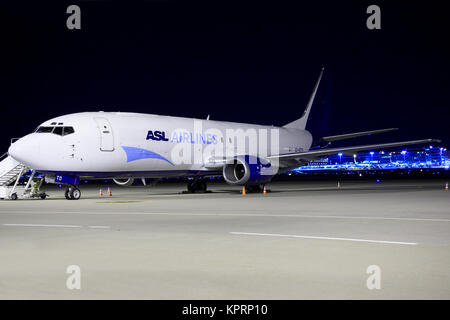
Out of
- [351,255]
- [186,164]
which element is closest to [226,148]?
[186,164]

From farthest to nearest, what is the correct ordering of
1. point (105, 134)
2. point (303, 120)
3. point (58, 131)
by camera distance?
point (303, 120) → point (105, 134) → point (58, 131)

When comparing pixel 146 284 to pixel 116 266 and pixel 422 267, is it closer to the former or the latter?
pixel 116 266

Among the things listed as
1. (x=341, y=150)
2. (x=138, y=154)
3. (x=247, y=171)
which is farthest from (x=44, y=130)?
(x=341, y=150)

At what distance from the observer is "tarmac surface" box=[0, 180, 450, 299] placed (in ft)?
17.9

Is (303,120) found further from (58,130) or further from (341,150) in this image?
(58,130)

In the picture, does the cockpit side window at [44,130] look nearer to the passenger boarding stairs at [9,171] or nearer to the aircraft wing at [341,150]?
the passenger boarding stairs at [9,171]

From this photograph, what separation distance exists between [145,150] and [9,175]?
6.55 meters

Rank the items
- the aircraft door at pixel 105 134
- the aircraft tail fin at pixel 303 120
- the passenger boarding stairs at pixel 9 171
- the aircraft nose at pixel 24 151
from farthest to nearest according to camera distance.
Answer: the aircraft tail fin at pixel 303 120, the passenger boarding stairs at pixel 9 171, the aircraft door at pixel 105 134, the aircraft nose at pixel 24 151

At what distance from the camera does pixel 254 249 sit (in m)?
8.14

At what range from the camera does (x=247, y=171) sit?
24.9 meters

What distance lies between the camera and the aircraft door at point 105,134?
72.2 feet

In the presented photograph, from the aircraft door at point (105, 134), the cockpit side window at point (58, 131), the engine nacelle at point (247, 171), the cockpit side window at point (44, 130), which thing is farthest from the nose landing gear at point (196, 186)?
the cockpit side window at point (44, 130)
